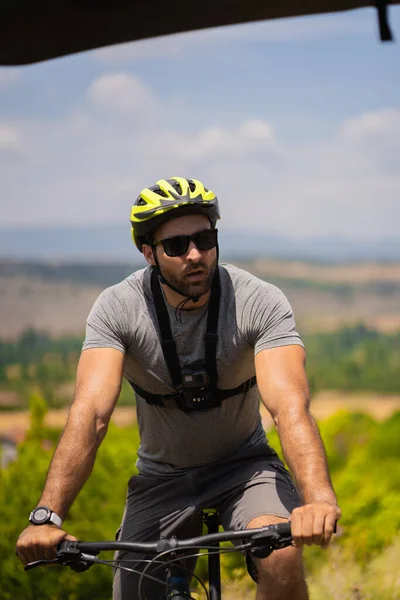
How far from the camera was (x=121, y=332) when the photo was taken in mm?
4281

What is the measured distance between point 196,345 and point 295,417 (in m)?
0.59

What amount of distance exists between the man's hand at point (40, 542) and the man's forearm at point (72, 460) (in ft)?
0.50

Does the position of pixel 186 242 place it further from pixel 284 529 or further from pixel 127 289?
pixel 284 529

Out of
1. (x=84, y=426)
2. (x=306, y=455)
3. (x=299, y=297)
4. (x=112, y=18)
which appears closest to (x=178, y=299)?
(x=84, y=426)

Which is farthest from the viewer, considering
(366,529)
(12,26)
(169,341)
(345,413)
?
(345,413)

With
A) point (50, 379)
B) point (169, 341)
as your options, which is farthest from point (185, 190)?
point (50, 379)

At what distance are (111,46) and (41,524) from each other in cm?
187

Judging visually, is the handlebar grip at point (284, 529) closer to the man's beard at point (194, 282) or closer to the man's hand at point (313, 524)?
the man's hand at point (313, 524)

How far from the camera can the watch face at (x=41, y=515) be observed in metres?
3.59

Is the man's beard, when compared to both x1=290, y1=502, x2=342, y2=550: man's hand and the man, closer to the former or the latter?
the man

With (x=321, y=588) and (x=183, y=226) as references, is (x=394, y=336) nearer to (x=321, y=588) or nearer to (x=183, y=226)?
(x=321, y=588)

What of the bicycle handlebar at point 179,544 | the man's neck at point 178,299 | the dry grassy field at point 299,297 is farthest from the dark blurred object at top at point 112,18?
the dry grassy field at point 299,297

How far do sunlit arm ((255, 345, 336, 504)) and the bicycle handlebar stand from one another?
203mm

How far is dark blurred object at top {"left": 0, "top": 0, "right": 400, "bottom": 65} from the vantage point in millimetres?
3865
